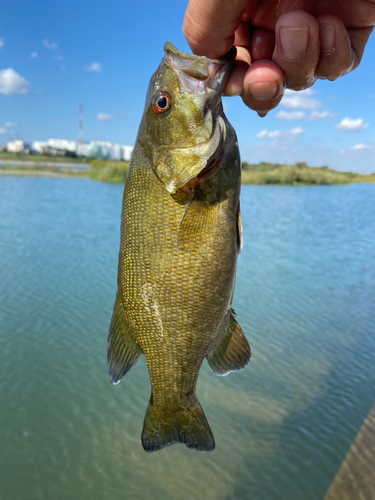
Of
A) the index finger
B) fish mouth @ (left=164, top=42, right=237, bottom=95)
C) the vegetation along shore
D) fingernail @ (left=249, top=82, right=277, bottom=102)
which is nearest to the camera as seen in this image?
fish mouth @ (left=164, top=42, right=237, bottom=95)

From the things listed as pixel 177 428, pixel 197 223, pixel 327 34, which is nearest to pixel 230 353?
pixel 177 428

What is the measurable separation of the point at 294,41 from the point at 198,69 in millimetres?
549

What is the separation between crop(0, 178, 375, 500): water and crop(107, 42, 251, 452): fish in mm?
3193

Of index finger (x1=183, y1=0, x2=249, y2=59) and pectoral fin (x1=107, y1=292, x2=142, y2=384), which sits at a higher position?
index finger (x1=183, y1=0, x2=249, y2=59)

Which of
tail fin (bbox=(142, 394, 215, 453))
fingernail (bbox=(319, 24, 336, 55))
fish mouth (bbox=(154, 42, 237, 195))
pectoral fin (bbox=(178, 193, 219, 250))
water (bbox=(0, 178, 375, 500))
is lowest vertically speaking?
water (bbox=(0, 178, 375, 500))

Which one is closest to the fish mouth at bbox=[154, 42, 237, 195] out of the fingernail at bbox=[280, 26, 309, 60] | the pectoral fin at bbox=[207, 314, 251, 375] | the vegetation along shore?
the fingernail at bbox=[280, 26, 309, 60]

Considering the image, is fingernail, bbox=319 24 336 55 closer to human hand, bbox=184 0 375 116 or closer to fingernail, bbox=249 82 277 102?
human hand, bbox=184 0 375 116

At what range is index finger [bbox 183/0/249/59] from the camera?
6.04 ft

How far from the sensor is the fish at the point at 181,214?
1.76m

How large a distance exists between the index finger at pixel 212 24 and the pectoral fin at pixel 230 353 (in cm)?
145

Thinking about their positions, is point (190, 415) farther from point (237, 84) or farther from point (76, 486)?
point (76, 486)

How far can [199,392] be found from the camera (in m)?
5.64

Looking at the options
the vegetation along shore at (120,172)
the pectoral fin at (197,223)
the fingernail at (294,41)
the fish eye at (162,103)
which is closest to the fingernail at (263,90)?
the fingernail at (294,41)

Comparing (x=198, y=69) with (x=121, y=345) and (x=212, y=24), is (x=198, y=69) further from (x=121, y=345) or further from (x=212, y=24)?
(x=121, y=345)
